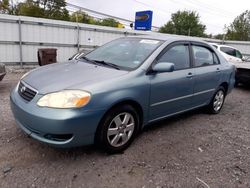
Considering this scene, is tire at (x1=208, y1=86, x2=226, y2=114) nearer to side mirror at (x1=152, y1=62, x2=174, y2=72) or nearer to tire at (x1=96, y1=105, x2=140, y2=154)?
side mirror at (x1=152, y1=62, x2=174, y2=72)

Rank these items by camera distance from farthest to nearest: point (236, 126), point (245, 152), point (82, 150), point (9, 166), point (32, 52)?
point (32, 52) < point (236, 126) < point (245, 152) < point (82, 150) < point (9, 166)

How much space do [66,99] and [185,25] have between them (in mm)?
47831

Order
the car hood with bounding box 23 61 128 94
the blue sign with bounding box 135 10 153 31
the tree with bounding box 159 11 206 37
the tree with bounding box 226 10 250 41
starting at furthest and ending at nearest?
the tree with bounding box 159 11 206 37
the tree with bounding box 226 10 250 41
the blue sign with bounding box 135 10 153 31
the car hood with bounding box 23 61 128 94

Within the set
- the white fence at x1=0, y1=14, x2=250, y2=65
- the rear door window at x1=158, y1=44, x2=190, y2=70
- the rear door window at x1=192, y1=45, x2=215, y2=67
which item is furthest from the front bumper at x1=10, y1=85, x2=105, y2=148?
the white fence at x1=0, y1=14, x2=250, y2=65

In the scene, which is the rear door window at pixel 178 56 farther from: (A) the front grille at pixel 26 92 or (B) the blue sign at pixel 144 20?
(B) the blue sign at pixel 144 20

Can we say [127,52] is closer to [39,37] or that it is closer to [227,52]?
[39,37]

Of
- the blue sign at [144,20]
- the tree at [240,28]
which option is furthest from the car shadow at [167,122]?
the tree at [240,28]

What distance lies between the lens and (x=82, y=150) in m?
3.04

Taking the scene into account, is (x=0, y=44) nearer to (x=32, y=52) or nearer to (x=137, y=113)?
(x=32, y=52)

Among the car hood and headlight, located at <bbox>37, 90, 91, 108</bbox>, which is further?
the car hood

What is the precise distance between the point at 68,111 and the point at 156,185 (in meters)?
1.22

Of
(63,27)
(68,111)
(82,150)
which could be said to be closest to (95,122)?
(68,111)

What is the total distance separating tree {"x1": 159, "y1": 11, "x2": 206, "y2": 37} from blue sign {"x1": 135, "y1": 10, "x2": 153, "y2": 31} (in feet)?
89.5

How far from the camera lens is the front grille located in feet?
8.76
